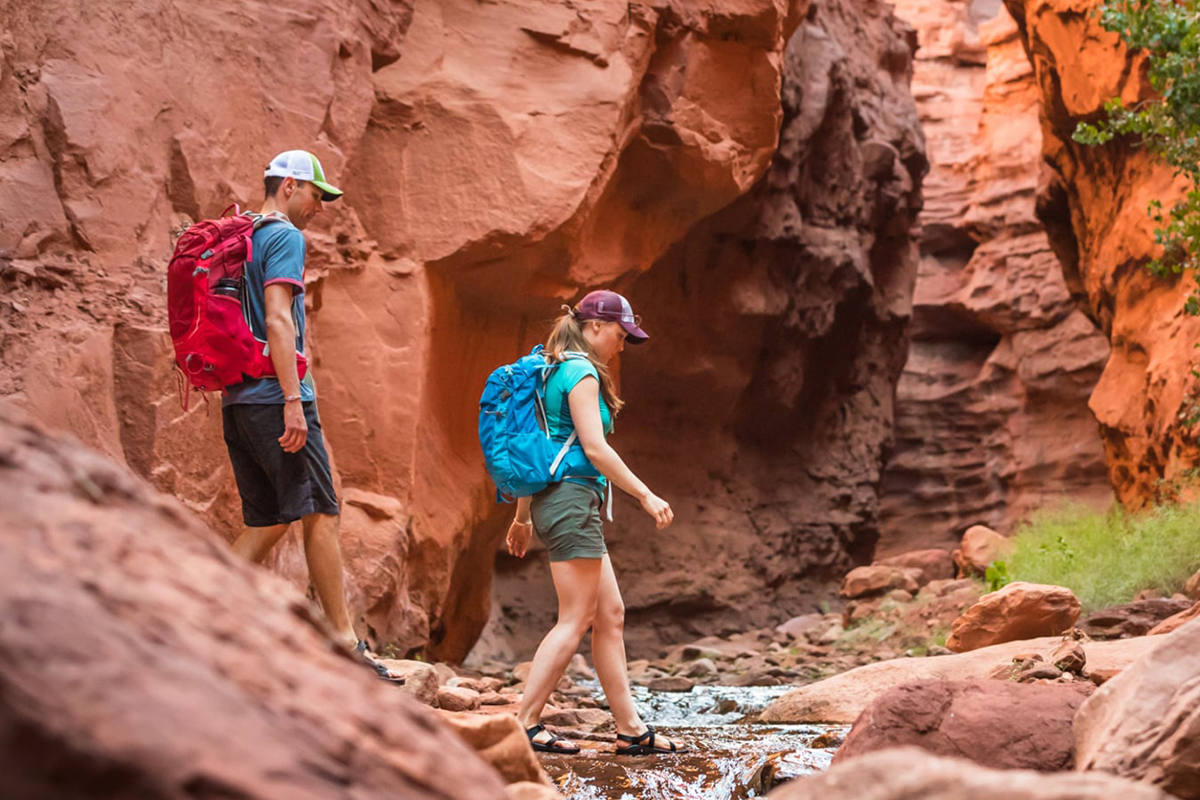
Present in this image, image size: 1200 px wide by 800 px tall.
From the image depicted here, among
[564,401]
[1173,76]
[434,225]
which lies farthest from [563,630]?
[1173,76]

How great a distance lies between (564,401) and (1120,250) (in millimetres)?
10488

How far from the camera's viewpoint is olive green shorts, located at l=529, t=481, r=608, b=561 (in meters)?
4.04

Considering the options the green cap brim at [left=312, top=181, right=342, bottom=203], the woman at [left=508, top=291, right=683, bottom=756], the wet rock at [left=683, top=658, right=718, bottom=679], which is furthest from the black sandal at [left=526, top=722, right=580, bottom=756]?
the wet rock at [left=683, top=658, right=718, bottom=679]

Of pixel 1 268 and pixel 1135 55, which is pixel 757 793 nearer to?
pixel 1 268

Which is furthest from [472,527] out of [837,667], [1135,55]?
[1135,55]

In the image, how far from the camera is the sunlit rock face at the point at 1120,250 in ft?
37.7

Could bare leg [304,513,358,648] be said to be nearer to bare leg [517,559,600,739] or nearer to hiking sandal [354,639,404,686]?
hiking sandal [354,639,404,686]

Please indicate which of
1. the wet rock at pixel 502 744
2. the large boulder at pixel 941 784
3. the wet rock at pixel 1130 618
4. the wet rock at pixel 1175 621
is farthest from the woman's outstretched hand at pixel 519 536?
the wet rock at pixel 1130 618

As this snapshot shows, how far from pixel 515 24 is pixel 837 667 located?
543 centimetres

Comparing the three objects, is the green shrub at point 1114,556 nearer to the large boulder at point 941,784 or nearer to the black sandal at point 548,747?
the black sandal at point 548,747

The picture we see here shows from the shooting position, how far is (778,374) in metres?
14.6

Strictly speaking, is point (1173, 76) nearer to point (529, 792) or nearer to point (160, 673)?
point (529, 792)

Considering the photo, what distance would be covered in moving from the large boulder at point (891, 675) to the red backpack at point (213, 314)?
2.85m

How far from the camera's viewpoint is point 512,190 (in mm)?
7738
